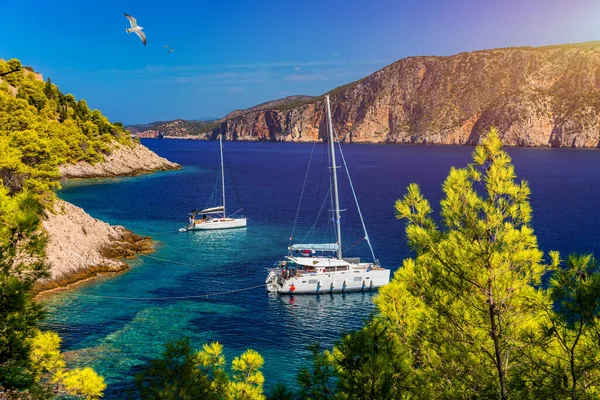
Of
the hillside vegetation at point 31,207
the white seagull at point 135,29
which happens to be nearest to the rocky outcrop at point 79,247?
the hillside vegetation at point 31,207

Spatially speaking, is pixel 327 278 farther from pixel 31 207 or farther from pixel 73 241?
pixel 31 207

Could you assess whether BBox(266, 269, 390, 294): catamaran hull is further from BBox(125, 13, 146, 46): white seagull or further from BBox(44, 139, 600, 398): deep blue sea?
BBox(125, 13, 146, 46): white seagull

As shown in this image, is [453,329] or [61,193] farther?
[61,193]

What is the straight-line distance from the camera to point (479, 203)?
10.6 metres

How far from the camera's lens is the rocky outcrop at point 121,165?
96.1 meters

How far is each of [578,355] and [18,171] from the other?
39.4m

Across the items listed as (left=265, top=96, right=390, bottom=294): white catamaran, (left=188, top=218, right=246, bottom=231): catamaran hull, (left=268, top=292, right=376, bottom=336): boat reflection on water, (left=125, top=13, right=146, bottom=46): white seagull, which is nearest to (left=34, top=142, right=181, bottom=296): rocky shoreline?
(left=188, top=218, right=246, bottom=231): catamaran hull

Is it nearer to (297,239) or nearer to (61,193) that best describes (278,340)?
(297,239)

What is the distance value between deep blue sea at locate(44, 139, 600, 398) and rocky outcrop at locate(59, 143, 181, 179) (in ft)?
16.5

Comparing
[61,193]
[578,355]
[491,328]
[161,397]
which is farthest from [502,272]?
[61,193]

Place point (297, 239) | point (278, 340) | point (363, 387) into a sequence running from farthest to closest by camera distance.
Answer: point (297, 239) < point (278, 340) < point (363, 387)

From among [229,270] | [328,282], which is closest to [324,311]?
[328,282]

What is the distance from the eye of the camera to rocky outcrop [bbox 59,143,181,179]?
96.1 metres

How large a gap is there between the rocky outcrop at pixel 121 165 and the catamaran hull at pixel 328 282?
66.2 metres
